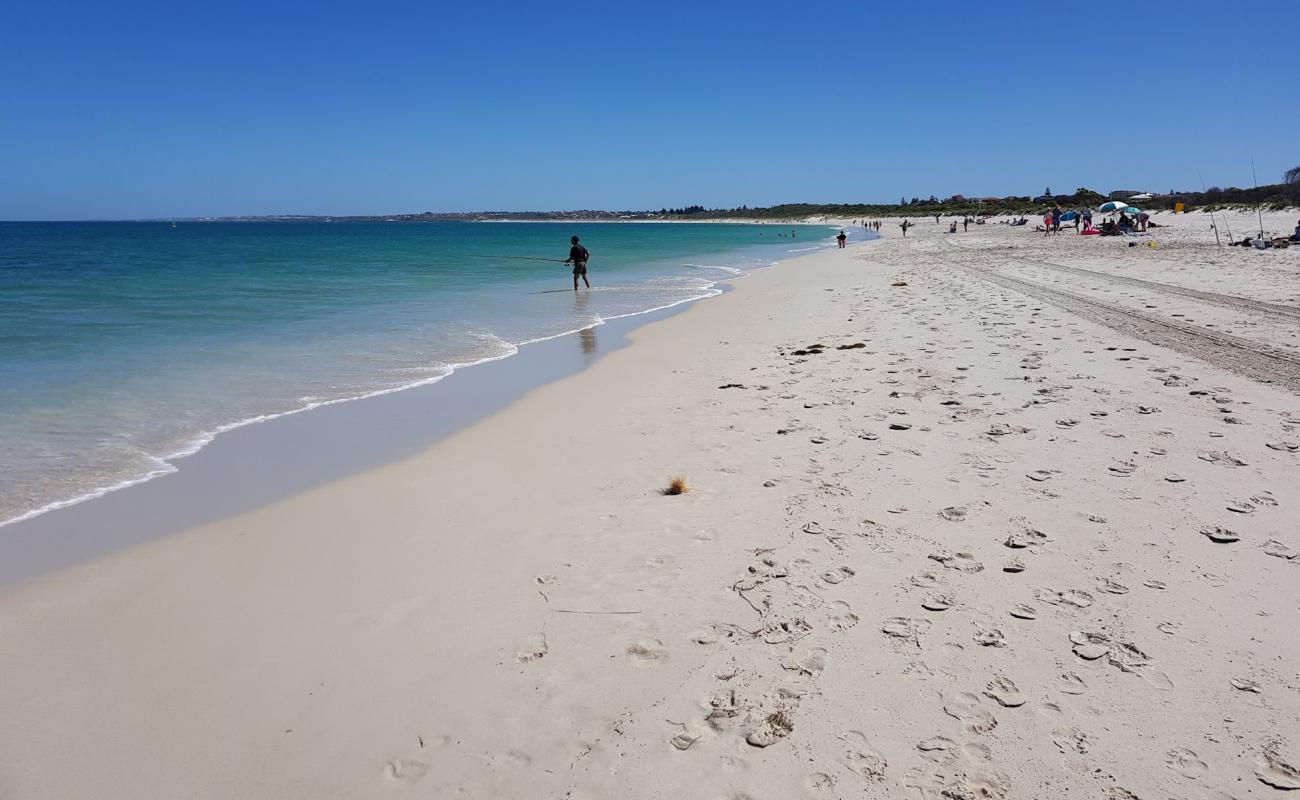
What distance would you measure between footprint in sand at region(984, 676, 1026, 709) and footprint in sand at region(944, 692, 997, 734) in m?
0.07

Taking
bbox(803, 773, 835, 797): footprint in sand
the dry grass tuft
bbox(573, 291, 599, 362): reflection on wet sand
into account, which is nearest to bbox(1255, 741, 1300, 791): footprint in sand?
bbox(803, 773, 835, 797): footprint in sand

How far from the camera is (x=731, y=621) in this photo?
371 cm

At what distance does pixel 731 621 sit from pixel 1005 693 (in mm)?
1224

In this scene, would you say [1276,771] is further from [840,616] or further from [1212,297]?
[1212,297]

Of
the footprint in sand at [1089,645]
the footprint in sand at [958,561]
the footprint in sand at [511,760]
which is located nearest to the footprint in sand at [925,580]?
the footprint in sand at [958,561]

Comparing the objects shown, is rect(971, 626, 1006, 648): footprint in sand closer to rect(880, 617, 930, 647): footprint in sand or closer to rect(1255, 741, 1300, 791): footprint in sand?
rect(880, 617, 930, 647): footprint in sand

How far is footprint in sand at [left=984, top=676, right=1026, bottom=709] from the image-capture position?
298 cm

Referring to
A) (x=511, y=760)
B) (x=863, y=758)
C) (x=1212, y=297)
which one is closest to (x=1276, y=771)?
(x=863, y=758)

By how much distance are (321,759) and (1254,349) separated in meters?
10.4

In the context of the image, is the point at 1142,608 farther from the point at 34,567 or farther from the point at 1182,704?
the point at 34,567

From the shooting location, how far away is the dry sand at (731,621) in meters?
2.81

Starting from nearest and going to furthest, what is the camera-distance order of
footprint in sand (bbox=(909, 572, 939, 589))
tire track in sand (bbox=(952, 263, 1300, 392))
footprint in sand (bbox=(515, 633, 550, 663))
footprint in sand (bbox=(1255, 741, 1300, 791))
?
1. footprint in sand (bbox=(1255, 741, 1300, 791))
2. footprint in sand (bbox=(515, 633, 550, 663))
3. footprint in sand (bbox=(909, 572, 939, 589))
4. tire track in sand (bbox=(952, 263, 1300, 392))

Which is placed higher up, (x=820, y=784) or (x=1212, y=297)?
(x=1212, y=297)

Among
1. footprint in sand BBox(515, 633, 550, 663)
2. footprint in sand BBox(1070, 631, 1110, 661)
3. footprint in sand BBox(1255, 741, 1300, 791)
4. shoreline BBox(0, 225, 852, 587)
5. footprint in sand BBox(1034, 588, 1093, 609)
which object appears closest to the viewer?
footprint in sand BBox(1255, 741, 1300, 791)
